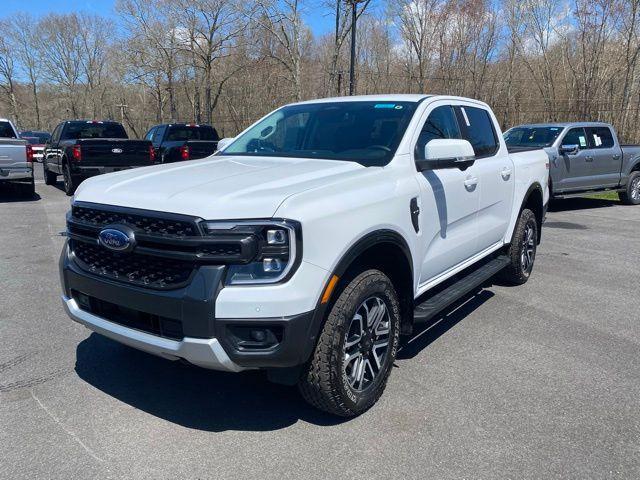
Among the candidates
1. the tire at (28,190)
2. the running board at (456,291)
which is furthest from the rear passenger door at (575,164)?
the tire at (28,190)

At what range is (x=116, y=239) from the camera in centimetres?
295

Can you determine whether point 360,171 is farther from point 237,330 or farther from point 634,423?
point 634,423

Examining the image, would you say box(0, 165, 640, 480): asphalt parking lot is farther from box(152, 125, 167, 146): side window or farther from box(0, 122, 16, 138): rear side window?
box(152, 125, 167, 146): side window

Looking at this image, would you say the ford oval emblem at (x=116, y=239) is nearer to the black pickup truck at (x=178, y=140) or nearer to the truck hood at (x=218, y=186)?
the truck hood at (x=218, y=186)

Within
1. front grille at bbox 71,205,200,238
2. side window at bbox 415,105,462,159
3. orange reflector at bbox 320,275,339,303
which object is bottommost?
orange reflector at bbox 320,275,339,303

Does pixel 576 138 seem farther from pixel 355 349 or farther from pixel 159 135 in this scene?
pixel 159 135

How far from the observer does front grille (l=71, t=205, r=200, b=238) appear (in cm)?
275

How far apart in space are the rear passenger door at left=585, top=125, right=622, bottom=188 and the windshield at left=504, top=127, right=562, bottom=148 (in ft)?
3.35

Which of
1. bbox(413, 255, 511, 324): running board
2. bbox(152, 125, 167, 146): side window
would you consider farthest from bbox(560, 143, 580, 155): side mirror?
bbox(152, 125, 167, 146): side window

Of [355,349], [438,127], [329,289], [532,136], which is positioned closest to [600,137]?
[532,136]

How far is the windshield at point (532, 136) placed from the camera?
12.1 meters

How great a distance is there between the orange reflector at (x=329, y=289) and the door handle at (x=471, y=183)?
1.98 meters

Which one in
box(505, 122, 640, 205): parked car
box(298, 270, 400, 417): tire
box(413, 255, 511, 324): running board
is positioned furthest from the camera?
box(505, 122, 640, 205): parked car

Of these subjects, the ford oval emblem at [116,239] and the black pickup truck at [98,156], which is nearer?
the ford oval emblem at [116,239]
